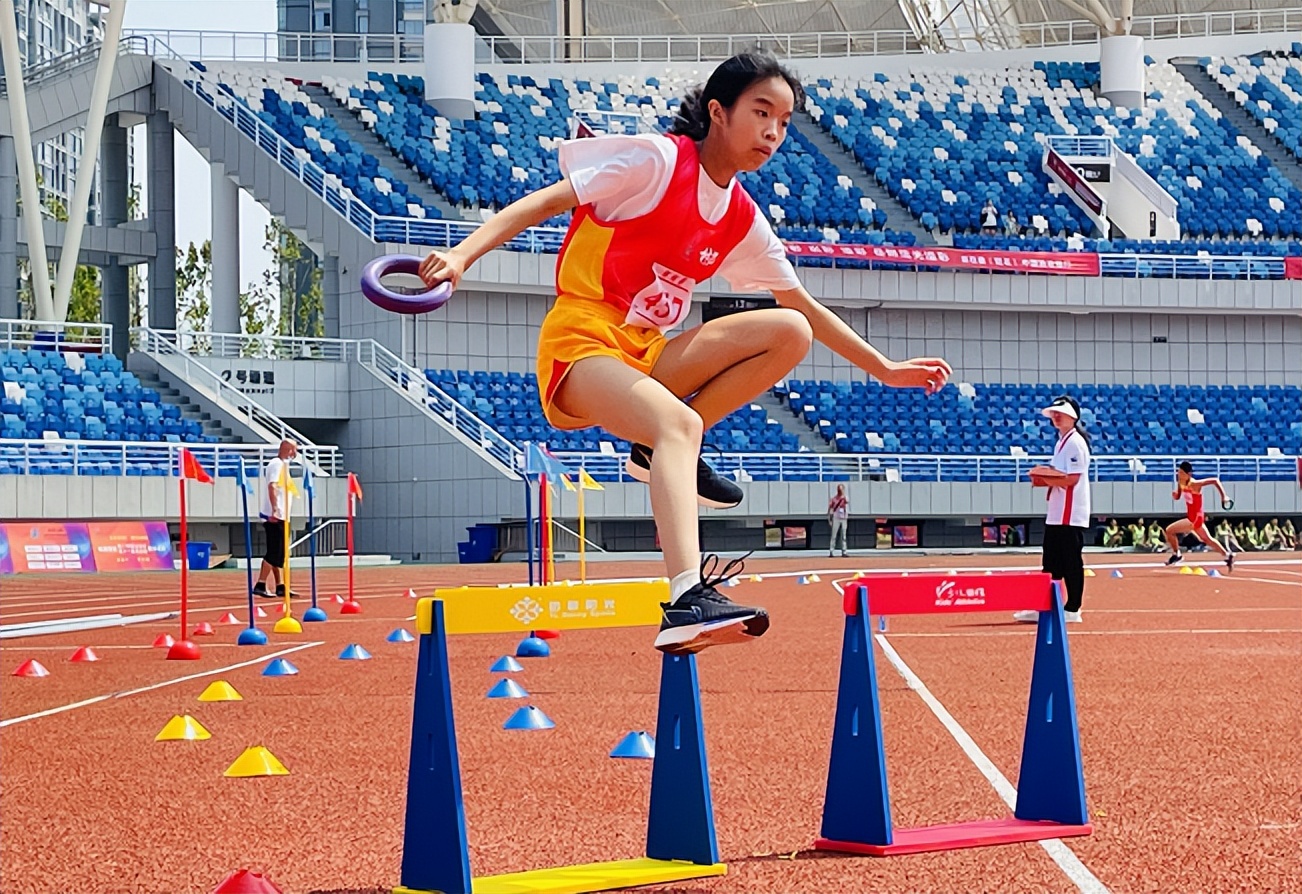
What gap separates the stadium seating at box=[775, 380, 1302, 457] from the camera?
37219mm

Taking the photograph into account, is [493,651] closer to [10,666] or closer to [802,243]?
[10,666]

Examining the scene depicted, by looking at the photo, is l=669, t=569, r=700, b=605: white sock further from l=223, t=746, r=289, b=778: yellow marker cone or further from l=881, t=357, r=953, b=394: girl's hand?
l=223, t=746, r=289, b=778: yellow marker cone

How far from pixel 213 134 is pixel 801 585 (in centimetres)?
2054

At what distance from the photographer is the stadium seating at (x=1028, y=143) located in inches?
1628

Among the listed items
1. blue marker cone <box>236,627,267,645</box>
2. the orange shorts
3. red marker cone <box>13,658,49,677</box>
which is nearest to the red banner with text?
blue marker cone <box>236,627,267,645</box>

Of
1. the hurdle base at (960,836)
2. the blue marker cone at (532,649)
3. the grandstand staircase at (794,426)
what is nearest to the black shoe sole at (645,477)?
the hurdle base at (960,836)

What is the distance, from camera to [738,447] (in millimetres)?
35031

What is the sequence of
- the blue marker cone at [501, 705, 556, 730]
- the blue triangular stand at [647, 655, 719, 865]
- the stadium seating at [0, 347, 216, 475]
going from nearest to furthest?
the blue triangular stand at [647, 655, 719, 865] < the blue marker cone at [501, 705, 556, 730] < the stadium seating at [0, 347, 216, 475]

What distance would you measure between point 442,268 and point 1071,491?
1004 centimetres

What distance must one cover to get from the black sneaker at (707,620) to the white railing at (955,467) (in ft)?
95.3

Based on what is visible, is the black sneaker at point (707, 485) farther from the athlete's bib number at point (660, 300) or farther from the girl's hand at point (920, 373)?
the girl's hand at point (920, 373)

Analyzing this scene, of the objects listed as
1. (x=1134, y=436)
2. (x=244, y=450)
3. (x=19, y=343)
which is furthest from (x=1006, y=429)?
(x=19, y=343)

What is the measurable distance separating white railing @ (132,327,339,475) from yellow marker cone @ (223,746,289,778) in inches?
953

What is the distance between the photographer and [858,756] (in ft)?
18.3
